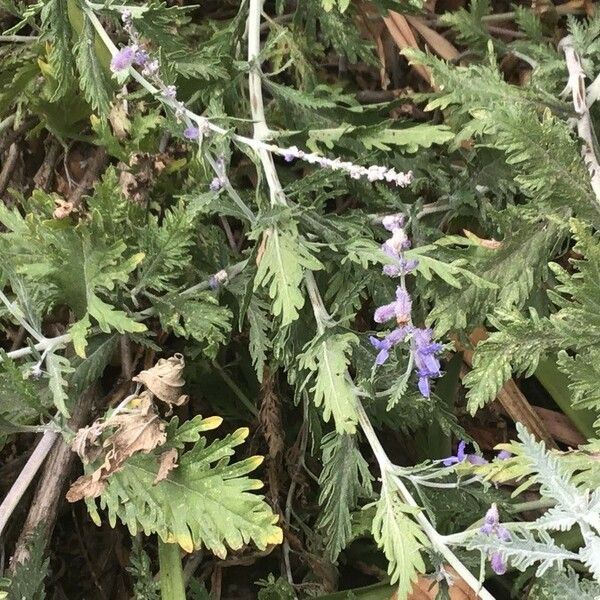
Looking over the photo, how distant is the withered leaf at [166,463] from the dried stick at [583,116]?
1.83ft

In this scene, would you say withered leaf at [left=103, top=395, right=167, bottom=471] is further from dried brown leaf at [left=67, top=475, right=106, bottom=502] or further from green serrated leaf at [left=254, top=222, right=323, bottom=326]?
green serrated leaf at [left=254, top=222, right=323, bottom=326]

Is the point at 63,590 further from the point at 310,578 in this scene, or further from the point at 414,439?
the point at 414,439

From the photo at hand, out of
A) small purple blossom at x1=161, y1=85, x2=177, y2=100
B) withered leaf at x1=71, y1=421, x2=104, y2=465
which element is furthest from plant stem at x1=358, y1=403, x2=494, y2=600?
small purple blossom at x1=161, y1=85, x2=177, y2=100

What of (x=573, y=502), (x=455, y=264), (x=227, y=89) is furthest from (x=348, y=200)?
(x=573, y=502)

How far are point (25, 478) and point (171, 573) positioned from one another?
233mm

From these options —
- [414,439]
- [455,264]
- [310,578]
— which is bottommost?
[310,578]

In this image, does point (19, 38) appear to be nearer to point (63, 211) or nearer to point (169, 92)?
point (63, 211)

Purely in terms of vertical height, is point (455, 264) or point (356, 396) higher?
point (455, 264)

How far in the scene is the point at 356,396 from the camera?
2.98ft

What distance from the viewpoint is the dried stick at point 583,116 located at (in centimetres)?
93

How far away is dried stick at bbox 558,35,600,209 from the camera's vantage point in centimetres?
93

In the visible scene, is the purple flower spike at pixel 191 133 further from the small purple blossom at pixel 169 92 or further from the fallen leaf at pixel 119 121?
the fallen leaf at pixel 119 121

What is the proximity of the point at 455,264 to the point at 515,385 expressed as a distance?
42 centimetres

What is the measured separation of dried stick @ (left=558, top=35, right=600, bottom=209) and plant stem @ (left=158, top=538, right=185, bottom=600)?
691 millimetres
